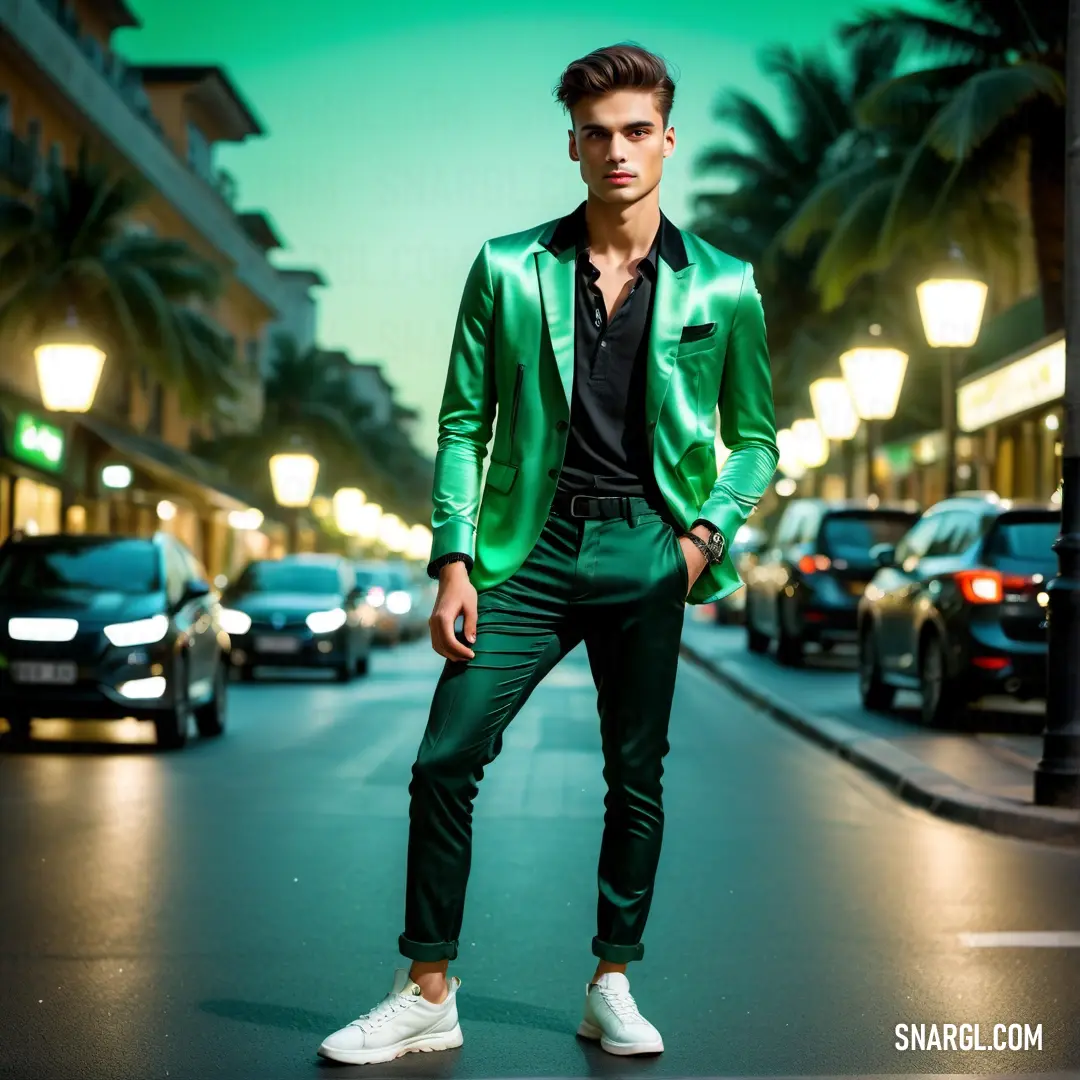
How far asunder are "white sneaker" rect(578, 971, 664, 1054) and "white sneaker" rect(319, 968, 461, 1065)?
0.36 metres

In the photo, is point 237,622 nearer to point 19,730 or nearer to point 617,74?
point 19,730

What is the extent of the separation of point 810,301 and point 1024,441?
11874 millimetres

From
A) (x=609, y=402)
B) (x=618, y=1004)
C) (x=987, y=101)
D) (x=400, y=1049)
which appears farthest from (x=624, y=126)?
(x=987, y=101)

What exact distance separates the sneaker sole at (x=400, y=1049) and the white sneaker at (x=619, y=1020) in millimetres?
329

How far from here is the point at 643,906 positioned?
16.1 ft

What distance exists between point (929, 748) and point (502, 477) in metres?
8.96

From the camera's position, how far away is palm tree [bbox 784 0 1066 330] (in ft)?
84.7

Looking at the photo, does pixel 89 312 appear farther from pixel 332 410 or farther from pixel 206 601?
pixel 332 410

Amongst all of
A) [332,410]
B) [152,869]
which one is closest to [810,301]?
[332,410]

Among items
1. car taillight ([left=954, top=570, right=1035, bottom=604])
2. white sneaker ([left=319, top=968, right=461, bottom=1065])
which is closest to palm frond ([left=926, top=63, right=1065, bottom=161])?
car taillight ([left=954, top=570, right=1035, bottom=604])

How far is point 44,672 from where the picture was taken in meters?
13.7

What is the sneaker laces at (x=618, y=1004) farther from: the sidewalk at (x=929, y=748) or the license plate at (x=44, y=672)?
the license plate at (x=44, y=672)

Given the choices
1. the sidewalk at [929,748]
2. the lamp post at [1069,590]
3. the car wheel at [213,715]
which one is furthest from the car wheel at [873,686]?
the lamp post at [1069,590]

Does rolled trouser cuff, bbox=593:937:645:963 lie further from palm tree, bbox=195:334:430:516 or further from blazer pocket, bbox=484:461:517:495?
palm tree, bbox=195:334:430:516
